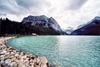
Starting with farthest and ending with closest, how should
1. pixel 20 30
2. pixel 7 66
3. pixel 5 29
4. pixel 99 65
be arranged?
pixel 20 30, pixel 5 29, pixel 99 65, pixel 7 66

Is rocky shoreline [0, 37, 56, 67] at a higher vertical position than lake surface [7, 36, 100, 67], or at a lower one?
higher

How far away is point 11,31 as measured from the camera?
2660 inches

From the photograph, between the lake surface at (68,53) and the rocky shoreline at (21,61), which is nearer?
the rocky shoreline at (21,61)

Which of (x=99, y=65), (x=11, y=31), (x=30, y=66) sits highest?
(x=11, y=31)

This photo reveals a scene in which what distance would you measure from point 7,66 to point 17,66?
0.86 metres

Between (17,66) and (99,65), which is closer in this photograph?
(17,66)

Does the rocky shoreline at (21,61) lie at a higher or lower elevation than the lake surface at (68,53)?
higher

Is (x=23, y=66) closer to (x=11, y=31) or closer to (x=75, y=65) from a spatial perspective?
(x=75, y=65)

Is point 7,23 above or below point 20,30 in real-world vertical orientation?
above

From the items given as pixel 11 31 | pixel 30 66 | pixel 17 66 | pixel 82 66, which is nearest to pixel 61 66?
pixel 82 66

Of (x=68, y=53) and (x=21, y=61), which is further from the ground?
(x=21, y=61)

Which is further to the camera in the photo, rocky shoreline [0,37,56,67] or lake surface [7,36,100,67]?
lake surface [7,36,100,67]

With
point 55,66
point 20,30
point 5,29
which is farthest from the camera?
point 20,30

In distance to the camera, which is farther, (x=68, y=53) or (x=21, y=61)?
(x=68, y=53)
